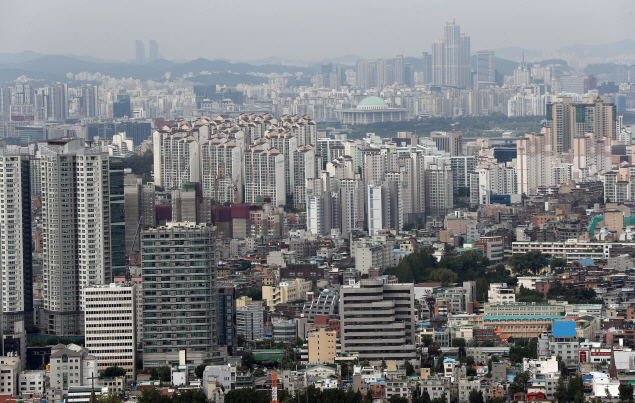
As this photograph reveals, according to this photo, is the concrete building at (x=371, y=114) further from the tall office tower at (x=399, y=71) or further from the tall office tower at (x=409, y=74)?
the tall office tower at (x=409, y=74)

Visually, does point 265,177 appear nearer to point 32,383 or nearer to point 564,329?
point 564,329

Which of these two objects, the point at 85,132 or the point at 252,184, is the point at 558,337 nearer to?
the point at 252,184

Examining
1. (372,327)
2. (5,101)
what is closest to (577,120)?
(5,101)

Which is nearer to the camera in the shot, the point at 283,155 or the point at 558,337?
the point at 558,337

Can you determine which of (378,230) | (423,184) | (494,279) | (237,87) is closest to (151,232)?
(494,279)

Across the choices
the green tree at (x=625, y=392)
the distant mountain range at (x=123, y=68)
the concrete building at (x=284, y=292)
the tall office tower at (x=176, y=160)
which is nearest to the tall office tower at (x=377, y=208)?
the tall office tower at (x=176, y=160)

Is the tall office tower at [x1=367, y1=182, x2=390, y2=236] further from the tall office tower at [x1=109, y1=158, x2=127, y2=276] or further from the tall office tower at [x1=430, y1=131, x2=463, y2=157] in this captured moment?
the tall office tower at [x1=430, y1=131, x2=463, y2=157]
